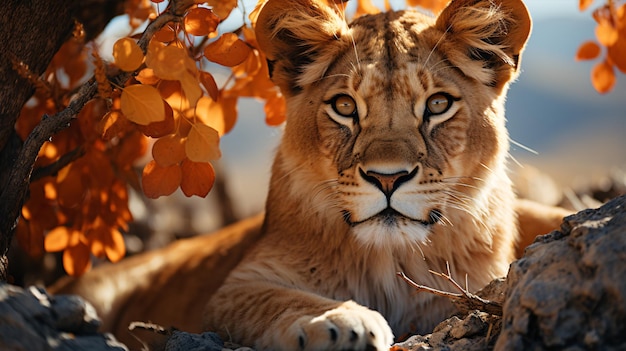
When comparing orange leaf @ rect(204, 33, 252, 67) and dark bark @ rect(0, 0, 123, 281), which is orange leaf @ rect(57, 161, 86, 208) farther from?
orange leaf @ rect(204, 33, 252, 67)

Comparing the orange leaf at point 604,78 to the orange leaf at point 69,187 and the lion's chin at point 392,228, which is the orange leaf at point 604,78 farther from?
the orange leaf at point 69,187

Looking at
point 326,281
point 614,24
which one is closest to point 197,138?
point 326,281

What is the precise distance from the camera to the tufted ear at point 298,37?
10.9 feet

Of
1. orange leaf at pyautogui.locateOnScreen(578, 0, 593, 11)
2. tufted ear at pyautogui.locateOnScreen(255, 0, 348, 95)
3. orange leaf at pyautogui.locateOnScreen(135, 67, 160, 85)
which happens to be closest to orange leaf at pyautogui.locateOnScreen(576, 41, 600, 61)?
orange leaf at pyautogui.locateOnScreen(578, 0, 593, 11)

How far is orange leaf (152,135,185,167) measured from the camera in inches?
116

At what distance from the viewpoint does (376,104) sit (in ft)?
10.3

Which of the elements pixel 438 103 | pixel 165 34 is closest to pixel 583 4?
pixel 438 103

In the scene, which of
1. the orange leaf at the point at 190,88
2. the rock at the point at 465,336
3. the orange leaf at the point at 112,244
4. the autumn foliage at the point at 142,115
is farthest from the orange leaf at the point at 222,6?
the orange leaf at the point at 112,244

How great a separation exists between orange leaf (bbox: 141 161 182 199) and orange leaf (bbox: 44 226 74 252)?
961mm

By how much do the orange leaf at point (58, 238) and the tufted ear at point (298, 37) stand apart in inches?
50.8

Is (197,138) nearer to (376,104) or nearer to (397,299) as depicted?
(376,104)

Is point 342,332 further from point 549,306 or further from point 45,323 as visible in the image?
point 45,323

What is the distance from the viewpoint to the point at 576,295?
2.11 meters

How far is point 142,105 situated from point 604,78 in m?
2.53
